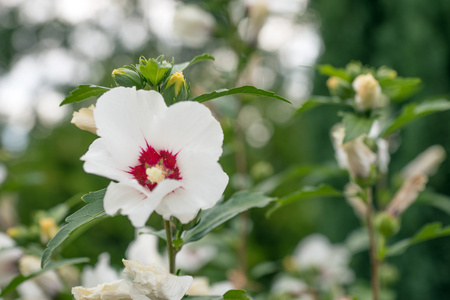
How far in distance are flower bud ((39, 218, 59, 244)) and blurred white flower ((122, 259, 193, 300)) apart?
0.50 meters

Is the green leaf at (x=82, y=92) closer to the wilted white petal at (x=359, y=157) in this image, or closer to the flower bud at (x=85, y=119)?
the flower bud at (x=85, y=119)

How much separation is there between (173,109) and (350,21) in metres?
2.26

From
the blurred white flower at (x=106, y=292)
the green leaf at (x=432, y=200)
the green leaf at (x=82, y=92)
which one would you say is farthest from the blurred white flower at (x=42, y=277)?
the green leaf at (x=432, y=200)

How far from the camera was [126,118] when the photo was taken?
0.64m

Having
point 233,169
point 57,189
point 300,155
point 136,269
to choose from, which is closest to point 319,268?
point 136,269

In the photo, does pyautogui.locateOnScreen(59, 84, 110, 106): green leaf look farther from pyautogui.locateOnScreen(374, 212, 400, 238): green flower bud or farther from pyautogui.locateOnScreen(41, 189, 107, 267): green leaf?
pyautogui.locateOnScreen(374, 212, 400, 238): green flower bud

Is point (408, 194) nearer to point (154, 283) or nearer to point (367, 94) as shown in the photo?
point (367, 94)

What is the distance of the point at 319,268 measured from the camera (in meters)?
1.85

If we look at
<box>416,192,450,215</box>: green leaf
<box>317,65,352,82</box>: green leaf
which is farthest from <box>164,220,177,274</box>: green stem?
<box>416,192,450,215</box>: green leaf

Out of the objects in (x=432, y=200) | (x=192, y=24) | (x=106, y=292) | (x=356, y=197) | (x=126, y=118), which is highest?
(x=192, y=24)

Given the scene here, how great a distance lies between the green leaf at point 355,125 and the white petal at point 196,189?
0.34 meters

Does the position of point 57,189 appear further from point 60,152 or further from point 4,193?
point 4,193

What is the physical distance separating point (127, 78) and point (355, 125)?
452 millimetres

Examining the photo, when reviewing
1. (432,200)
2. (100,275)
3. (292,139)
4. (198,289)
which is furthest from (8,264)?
(292,139)
